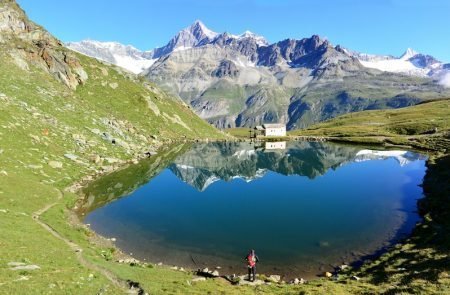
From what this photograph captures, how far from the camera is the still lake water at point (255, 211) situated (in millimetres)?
48278

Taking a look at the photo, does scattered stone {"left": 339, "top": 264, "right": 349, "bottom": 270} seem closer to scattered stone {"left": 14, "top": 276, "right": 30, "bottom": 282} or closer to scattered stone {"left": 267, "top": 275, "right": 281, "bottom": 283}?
scattered stone {"left": 267, "top": 275, "right": 281, "bottom": 283}

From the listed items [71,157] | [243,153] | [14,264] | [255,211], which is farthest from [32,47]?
[14,264]

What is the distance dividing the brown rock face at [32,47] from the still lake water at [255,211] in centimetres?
5409

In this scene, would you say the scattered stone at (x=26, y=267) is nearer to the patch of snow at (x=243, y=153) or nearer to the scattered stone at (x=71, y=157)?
the scattered stone at (x=71, y=157)

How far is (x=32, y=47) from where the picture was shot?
132m

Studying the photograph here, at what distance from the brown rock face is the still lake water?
5409 cm

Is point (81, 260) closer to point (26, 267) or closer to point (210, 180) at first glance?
point (26, 267)

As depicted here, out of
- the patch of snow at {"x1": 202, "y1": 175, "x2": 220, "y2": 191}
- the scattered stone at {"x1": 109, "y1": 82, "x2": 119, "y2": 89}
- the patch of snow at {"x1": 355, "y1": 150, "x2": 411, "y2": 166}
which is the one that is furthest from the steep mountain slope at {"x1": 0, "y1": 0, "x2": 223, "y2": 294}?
the patch of snow at {"x1": 355, "y1": 150, "x2": 411, "y2": 166}

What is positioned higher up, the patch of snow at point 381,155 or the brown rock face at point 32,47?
the brown rock face at point 32,47

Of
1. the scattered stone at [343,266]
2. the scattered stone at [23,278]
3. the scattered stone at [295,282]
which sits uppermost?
the scattered stone at [23,278]

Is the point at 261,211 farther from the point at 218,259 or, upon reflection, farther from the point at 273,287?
the point at 273,287

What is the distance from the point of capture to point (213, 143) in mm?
177250

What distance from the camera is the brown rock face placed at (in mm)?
127312

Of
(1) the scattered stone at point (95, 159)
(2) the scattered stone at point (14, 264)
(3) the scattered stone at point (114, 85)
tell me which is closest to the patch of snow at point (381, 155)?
(1) the scattered stone at point (95, 159)
